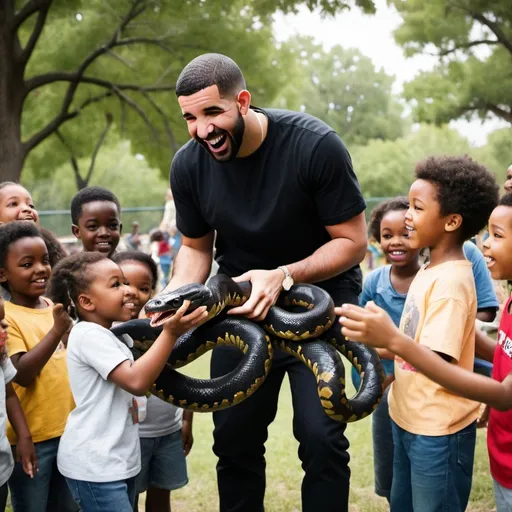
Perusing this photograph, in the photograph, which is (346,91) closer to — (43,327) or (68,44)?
(68,44)

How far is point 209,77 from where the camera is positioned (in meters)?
3.25

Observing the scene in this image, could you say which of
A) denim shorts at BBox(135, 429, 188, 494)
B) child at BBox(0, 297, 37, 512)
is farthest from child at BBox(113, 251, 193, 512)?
child at BBox(0, 297, 37, 512)

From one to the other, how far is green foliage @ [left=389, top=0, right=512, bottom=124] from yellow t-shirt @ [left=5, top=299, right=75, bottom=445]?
55.0ft

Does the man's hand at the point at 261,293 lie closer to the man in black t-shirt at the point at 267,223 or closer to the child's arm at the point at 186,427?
the man in black t-shirt at the point at 267,223

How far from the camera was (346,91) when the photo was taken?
69.3 meters

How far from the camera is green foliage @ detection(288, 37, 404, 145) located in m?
66.9

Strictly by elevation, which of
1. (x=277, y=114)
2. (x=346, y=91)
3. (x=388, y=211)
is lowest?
(x=388, y=211)

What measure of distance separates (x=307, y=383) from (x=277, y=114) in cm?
136

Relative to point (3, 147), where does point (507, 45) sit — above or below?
above

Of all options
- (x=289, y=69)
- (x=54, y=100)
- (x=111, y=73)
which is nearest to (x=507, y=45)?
(x=289, y=69)

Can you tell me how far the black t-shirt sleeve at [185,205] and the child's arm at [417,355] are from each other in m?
1.45

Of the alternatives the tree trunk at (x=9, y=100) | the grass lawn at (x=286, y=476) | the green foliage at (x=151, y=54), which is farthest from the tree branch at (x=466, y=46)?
the grass lawn at (x=286, y=476)

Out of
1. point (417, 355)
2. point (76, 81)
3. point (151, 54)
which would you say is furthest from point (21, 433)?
point (151, 54)

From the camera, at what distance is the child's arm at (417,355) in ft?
8.08
